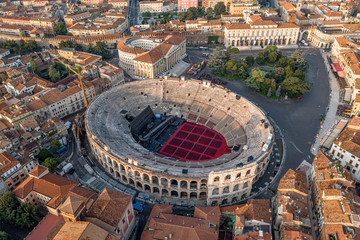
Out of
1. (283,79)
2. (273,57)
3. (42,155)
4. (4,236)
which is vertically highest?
(273,57)

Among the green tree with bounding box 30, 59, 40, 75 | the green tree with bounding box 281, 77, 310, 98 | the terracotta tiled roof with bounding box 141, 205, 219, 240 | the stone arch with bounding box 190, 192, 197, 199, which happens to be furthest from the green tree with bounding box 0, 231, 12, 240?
the green tree with bounding box 281, 77, 310, 98

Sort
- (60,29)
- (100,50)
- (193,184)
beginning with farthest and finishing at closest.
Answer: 1. (60,29)
2. (100,50)
3. (193,184)

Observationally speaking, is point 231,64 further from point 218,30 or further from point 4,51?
point 4,51

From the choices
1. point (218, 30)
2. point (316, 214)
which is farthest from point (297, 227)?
point (218, 30)

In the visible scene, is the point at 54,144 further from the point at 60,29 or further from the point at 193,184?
the point at 60,29

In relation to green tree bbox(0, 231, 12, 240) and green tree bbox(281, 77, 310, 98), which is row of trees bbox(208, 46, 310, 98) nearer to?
green tree bbox(281, 77, 310, 98)

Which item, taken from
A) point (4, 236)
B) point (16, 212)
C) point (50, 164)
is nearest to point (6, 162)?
point (50, 164)
